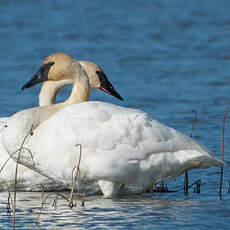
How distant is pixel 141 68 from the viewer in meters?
16.3

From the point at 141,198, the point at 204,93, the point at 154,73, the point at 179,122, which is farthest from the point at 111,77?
the point at 141,198

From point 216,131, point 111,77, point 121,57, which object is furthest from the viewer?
point 121,57

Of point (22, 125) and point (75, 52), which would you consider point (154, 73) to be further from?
point (22, 125)

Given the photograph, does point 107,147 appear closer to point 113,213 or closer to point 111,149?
point 111,149

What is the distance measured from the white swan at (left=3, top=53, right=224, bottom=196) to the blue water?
27 cm

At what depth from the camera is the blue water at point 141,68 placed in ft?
22.4

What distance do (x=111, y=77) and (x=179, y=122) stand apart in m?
4.08

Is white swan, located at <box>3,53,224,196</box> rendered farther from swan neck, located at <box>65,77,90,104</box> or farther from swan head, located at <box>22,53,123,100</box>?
swan head, located at <box>22,53,123,100</box>

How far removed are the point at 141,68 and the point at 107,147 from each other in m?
9.12

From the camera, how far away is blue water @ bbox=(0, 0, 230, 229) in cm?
683

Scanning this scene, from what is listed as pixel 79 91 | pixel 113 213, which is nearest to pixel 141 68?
pixel 79 91

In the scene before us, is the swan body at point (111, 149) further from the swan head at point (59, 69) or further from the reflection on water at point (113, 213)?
the swan head at point (59, 69)

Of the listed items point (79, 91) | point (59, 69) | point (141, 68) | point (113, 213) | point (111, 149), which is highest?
point (141, 68)

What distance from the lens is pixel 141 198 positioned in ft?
25.1
